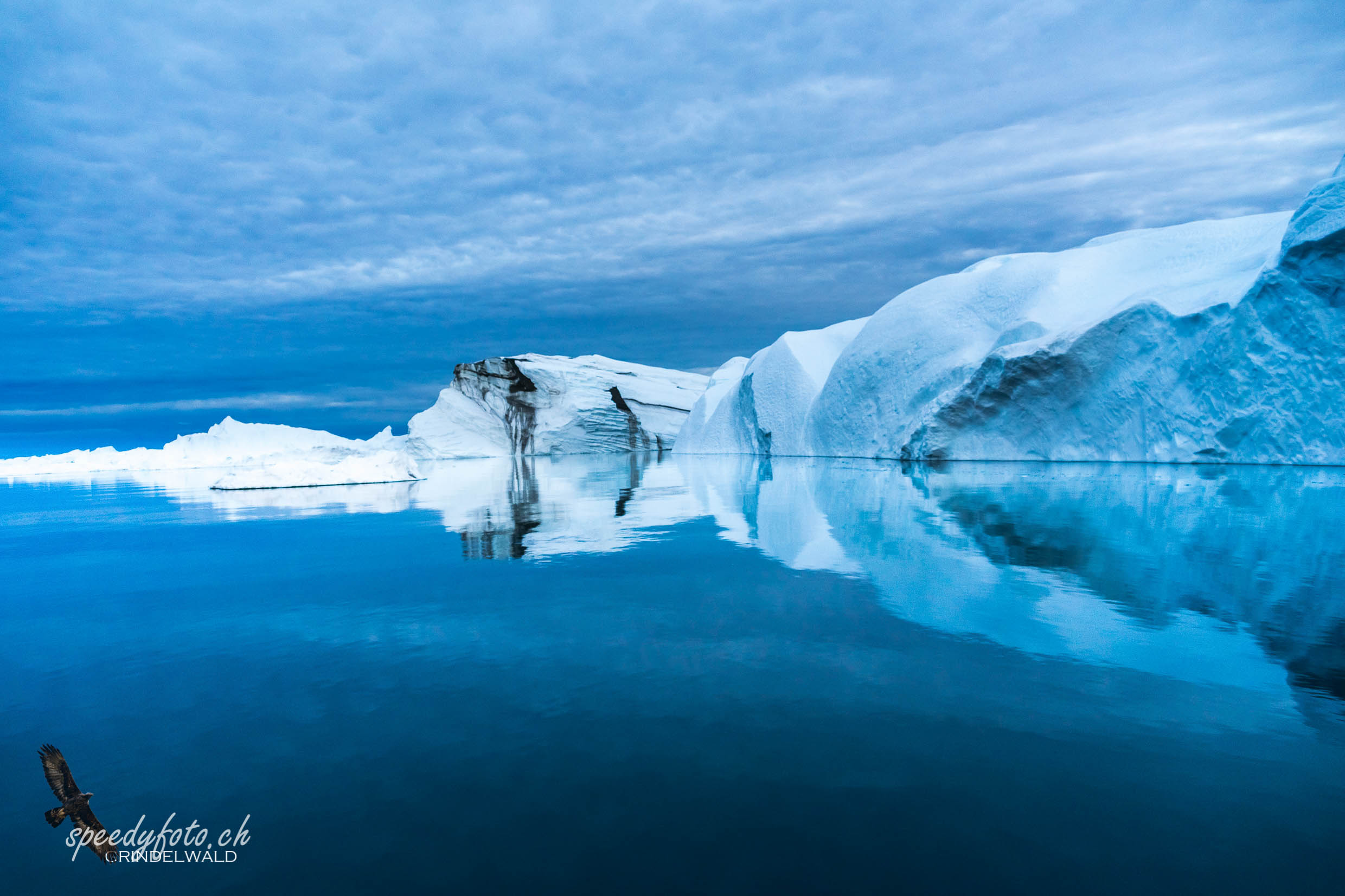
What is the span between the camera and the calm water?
191 centimetres

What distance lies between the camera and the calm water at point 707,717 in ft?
6.26

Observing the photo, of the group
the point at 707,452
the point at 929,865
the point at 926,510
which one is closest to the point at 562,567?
the point at 929,865

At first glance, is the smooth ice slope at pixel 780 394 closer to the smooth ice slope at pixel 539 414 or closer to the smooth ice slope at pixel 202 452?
the smooth ice slope at pixel 539 414

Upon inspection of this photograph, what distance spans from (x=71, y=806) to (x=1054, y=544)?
6.62m

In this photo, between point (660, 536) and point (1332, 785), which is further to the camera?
point (660, 536)

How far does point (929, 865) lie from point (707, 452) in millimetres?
42469

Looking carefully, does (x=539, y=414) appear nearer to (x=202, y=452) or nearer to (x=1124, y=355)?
(x=202, y=452)

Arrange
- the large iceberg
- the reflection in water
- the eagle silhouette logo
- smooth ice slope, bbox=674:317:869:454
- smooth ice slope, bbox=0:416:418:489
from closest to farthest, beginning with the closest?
→ the eagle silhouette logo, the reflection in water, the large iceberg, smooth ice slope, bbox=674:317:869:454, smooth ice slope, bbox=0:416:418:489

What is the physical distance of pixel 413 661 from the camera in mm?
3561

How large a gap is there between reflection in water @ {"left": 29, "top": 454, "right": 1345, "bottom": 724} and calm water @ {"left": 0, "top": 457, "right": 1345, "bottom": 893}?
4 cm

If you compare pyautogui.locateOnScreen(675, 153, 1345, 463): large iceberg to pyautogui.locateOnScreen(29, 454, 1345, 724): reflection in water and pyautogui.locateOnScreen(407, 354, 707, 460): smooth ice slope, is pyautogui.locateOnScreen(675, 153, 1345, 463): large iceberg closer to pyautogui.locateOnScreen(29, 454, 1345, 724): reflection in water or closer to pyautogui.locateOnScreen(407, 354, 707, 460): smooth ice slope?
pyautogui.locateOnScreen(29, 454, 1345, 724): reflection in water

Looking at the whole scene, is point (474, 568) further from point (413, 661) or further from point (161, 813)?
point (161, 813)

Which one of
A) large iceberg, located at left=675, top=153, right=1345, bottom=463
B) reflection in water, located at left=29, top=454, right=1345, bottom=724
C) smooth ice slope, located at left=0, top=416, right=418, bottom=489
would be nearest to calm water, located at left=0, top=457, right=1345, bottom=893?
reflection in water, located at left=29, top=454, right=1345, bottom=724

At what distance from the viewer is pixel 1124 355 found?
19875 millimetres
